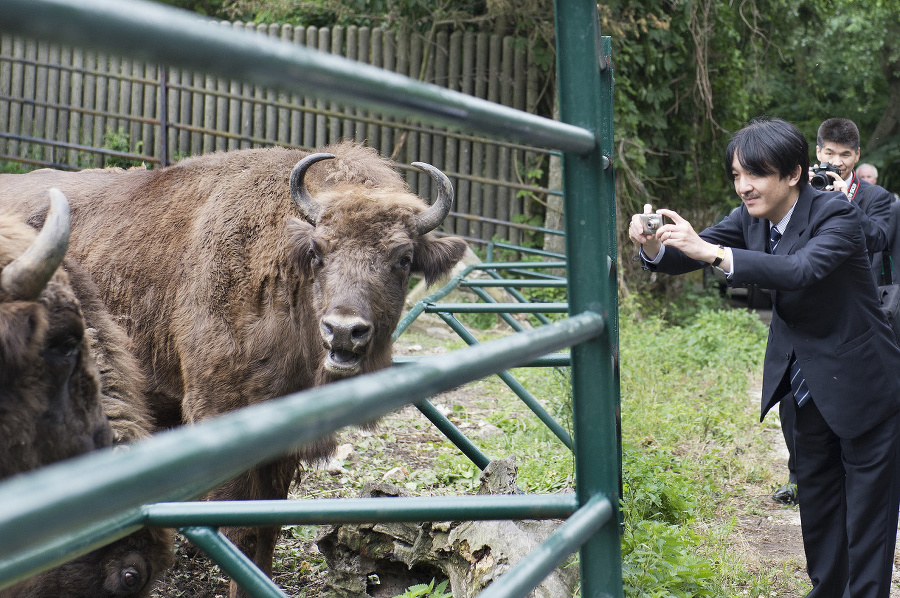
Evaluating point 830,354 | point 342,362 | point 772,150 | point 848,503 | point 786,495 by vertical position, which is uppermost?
point 772,150

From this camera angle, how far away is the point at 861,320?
3359 mm

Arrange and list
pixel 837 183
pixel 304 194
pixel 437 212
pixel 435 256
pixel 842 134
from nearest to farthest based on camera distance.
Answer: pixel 304 194
pixel 437 212
pixel 435 256
pixel 837 183
pixel 842 134

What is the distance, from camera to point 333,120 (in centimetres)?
1180

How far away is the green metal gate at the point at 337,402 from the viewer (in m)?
0.60

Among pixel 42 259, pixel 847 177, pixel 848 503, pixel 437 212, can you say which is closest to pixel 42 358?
pixel 42 259

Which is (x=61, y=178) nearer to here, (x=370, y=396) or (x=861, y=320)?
(x=861, y=320)

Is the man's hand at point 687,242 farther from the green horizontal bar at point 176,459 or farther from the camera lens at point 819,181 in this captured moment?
the green horizontal bar at point 176,459

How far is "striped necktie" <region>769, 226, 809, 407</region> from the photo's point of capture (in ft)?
11.4

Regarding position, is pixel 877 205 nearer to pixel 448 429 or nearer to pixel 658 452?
pixel 658 452

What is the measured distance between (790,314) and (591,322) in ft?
7.42

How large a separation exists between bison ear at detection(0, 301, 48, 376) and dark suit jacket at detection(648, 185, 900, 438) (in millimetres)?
2381

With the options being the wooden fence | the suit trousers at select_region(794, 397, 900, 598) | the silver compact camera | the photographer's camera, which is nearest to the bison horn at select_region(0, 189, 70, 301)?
the silver compact camera

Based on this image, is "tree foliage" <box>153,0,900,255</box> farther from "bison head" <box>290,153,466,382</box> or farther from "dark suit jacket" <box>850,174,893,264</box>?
"bison head" <box>290,153,466,382</box>

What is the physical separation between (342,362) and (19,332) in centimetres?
204
